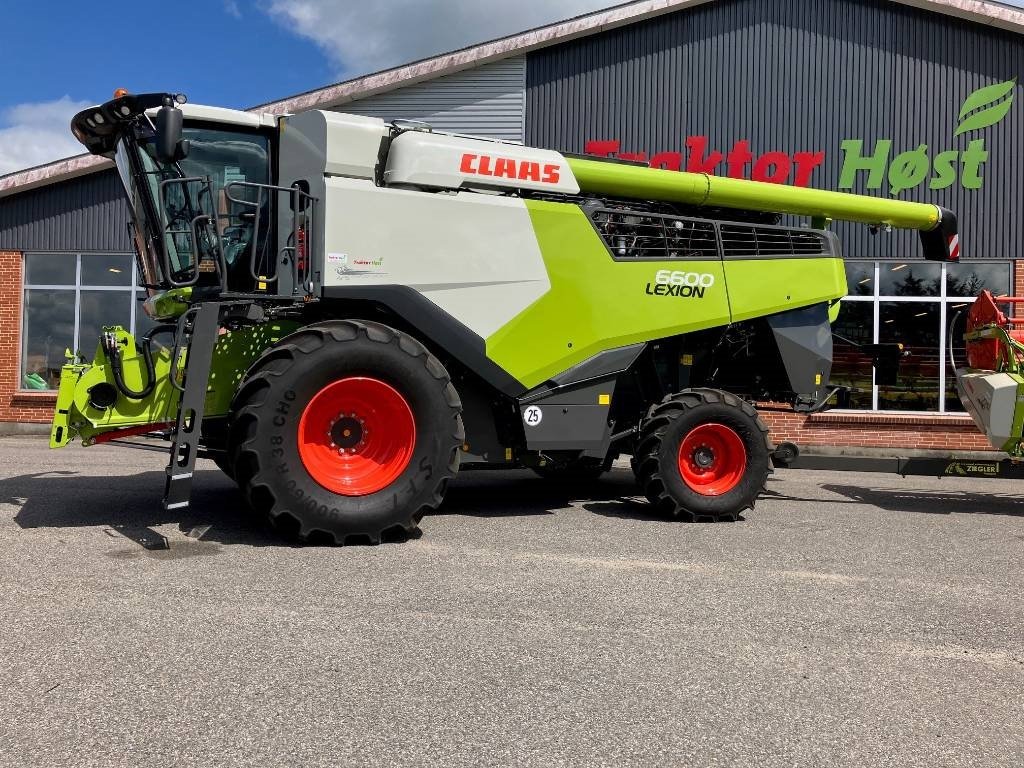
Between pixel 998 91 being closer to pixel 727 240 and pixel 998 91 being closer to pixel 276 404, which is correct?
pixel 727 240

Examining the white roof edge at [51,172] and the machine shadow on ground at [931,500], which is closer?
the machine shadow on ground at [931,500]

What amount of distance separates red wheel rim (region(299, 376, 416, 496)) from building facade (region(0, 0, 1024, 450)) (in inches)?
339

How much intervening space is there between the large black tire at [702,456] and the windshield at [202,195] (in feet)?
11.5

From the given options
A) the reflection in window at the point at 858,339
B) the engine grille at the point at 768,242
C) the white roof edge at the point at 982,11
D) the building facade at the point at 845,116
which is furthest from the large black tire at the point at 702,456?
the white roof edge at the point at 982,11

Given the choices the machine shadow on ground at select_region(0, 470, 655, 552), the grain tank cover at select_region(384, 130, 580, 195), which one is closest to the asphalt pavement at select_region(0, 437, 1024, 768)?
the machine shadow on ground at select_region(0, 470, 655, 552)

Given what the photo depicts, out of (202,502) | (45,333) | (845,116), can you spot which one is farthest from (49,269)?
(845,116)

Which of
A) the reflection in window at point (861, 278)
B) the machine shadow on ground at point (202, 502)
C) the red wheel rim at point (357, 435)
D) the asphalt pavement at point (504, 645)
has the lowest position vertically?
the asphalt pavement at point (504, 645)

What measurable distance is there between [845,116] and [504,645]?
12.0 meters

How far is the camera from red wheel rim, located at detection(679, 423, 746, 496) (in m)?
7.06

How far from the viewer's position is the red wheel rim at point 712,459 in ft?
23.2

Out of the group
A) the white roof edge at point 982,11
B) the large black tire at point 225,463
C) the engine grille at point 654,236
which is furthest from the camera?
the white roof edge at point 982,11

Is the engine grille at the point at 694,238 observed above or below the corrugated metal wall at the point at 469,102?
below

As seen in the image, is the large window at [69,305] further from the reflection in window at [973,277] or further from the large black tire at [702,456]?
the reflection in window at [973,277]

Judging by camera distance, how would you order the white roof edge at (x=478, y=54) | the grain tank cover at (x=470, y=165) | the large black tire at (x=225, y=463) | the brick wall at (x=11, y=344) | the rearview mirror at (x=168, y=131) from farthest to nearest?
the brick wall at (x=11, y=344)
the white roof edge at (x=478, y=54)
the large black tire at (x=225, y=463)
the grain tank cover at (x=470, y=165)
the rearview mirror at (x=168, y=131)
